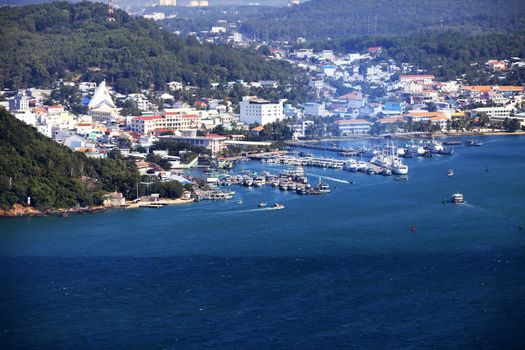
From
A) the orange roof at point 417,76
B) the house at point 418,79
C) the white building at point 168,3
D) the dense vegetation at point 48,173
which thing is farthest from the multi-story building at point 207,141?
the white building at point 168,3

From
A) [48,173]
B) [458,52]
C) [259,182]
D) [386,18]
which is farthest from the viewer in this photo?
[386,18]

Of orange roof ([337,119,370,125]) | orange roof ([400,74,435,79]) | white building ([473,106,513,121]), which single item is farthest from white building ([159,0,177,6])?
orange roof ([337,119,370,125])

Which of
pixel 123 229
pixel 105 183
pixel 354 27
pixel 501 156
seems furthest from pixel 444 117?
pixel 354 27

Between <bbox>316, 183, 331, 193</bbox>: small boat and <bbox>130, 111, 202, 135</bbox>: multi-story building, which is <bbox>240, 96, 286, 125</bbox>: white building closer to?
<bbox>130, 111, 202, 135</bbox>: multi-story building

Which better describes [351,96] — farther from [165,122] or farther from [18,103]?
[18,103]

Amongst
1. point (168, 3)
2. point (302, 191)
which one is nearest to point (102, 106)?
point (302, 191)

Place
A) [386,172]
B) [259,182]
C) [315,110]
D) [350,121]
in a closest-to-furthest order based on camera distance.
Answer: [259,182]
[386,172]
[350,121]
[315,110]
